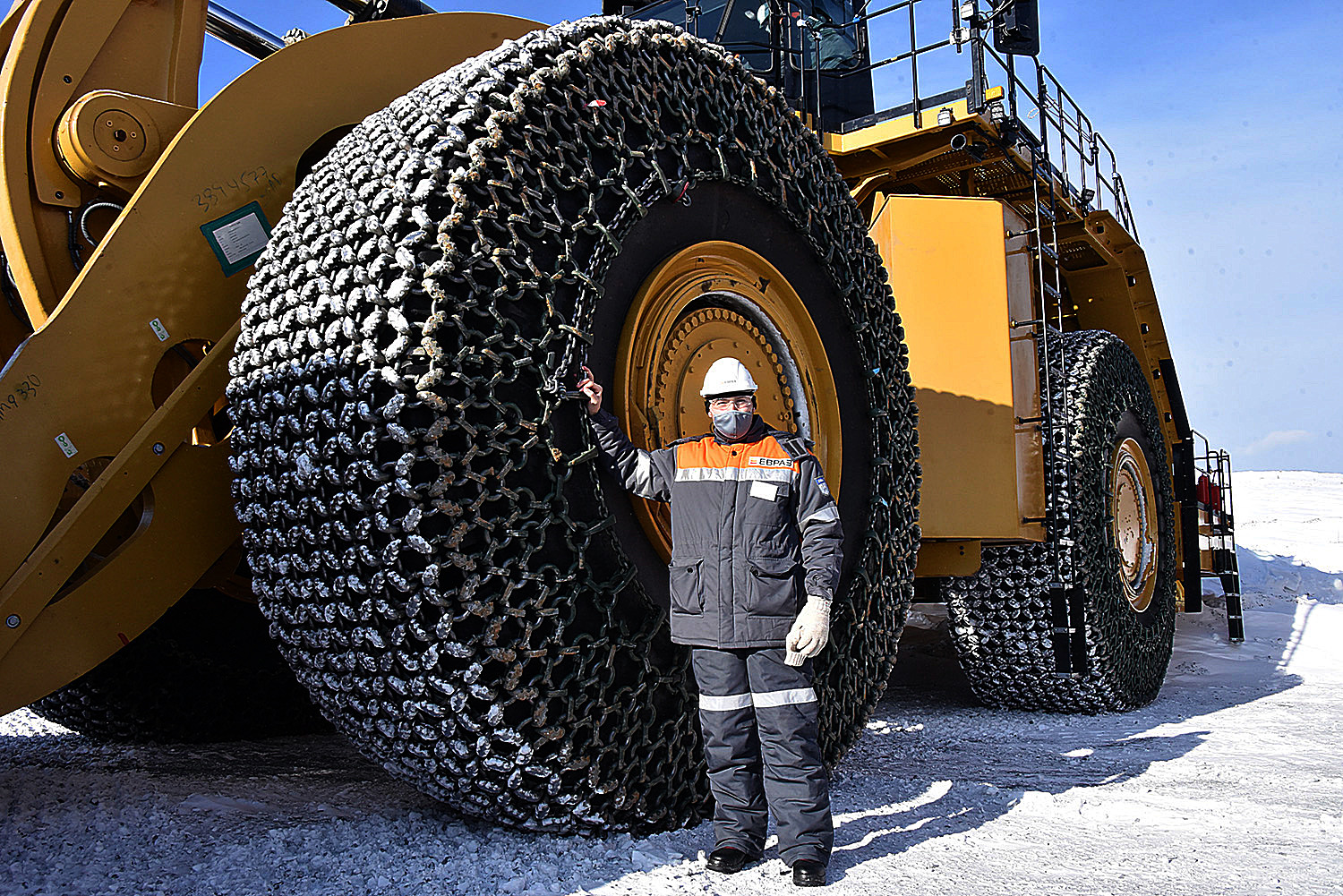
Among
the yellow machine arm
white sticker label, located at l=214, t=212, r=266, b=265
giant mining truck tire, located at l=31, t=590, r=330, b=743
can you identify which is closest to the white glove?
the yellow machine arm

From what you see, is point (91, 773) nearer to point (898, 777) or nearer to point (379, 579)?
point (379, 579)

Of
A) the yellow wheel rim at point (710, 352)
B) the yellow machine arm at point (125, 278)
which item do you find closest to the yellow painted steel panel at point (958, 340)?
the yellow wheel rim at point (710, 352)

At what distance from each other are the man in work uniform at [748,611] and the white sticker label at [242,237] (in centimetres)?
106

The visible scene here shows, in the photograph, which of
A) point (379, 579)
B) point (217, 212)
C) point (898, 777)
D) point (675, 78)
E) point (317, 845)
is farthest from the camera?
point (898, 777)

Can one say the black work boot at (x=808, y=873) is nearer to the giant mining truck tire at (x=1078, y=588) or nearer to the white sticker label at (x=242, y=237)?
the white sticker label at (x=242, y=237)

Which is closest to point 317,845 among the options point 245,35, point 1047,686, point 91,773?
point 91,773

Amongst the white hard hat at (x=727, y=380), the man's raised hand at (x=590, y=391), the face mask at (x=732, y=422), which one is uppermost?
the white hard hat at (x=727, y=380)

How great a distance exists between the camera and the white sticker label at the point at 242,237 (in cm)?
291

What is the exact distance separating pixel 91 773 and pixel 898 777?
8.96 feet

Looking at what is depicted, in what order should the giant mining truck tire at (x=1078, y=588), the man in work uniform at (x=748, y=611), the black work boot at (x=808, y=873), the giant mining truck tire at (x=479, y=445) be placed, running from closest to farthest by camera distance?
the giant mining truck tire at (x=479, y=445) < the black work boot at (x=808, y=873) < the man in work uniform at (x=748, y=611) < the giant mining truck tire at (x=1078, y=588)

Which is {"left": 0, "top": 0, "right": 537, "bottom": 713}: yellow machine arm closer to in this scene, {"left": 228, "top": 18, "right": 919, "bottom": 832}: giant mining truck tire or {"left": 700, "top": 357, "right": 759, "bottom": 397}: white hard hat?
{"left": 228, "top": 18, "right": 919, "bottom": 832}: giant mining truck tire

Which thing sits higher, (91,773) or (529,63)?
(529,63)

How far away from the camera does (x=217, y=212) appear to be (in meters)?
2.90

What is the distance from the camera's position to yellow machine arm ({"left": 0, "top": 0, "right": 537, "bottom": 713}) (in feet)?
8.52
